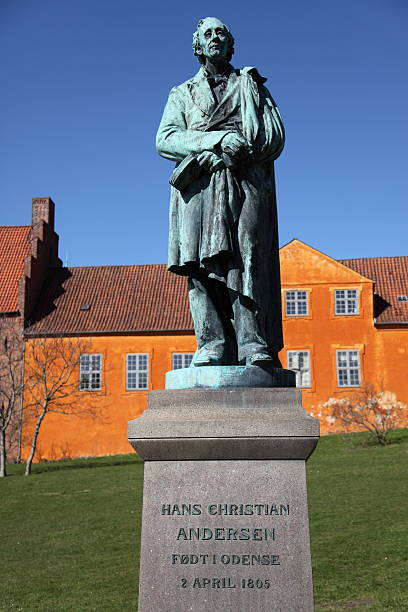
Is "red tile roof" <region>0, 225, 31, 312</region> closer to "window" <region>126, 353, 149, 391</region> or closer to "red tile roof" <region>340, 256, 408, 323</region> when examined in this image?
"window" <region>126, 353, 149, 391</region>

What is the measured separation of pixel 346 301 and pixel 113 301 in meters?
11.7

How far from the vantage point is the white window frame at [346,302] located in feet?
119

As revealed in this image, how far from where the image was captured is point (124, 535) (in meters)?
15.5

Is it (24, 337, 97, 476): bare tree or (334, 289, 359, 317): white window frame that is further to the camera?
(334, 289, 359, 317): white window frame

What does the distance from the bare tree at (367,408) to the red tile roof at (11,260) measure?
1617 cm

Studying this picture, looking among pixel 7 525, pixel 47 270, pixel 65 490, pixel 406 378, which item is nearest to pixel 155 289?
pixel 47 270

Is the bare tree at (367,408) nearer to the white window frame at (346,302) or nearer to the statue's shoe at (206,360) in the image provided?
the white window frame at (346,302)

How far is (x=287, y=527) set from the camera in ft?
13.6

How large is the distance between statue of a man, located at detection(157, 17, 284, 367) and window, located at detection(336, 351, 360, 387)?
31.7m

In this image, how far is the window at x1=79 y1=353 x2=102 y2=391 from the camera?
36406mm

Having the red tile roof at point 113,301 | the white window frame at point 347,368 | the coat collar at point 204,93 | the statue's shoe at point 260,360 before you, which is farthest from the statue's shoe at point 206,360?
the white window frame at point 347,368

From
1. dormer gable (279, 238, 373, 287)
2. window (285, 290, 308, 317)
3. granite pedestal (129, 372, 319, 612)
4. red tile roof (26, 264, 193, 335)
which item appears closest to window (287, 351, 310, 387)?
window (285, 290, 308, 317)

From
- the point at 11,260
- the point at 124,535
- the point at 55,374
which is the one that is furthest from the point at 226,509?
the point at 11,260

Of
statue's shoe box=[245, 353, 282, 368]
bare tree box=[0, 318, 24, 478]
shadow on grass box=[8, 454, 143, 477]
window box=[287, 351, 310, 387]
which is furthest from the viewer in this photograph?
window box=[287, 351, 310, 387]
